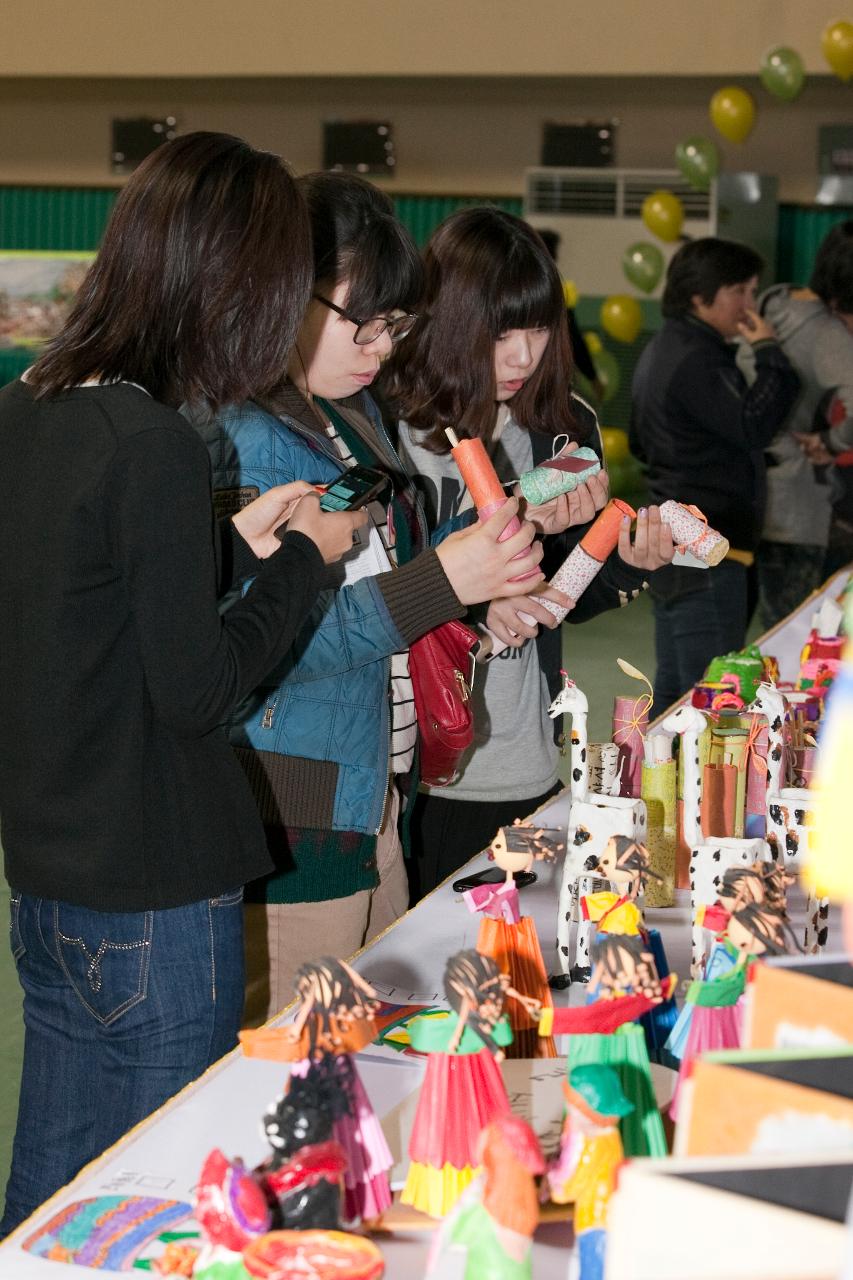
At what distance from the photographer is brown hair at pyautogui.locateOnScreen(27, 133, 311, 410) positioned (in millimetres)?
1181

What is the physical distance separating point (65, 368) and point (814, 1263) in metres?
0.85

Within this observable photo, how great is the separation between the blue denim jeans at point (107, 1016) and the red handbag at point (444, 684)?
1.56ft

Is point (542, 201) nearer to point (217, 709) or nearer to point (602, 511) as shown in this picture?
point (602, 511)

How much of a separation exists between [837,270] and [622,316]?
12.8 ft

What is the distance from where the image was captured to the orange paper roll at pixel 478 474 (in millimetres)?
1681

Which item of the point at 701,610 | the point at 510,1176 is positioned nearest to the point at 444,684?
the point at 510,1176

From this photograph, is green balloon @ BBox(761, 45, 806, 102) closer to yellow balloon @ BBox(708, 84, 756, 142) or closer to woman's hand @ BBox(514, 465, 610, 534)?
yellow balloon @ BBox(708, 84, 756, 142)

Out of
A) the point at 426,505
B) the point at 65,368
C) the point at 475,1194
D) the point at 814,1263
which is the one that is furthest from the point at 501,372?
the point at 814,1263

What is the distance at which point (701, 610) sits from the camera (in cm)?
345

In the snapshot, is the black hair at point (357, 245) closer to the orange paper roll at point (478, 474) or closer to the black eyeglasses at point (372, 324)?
the black eyeglasses at point (372, 324)
